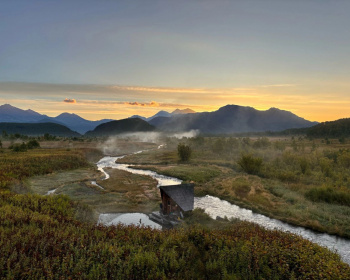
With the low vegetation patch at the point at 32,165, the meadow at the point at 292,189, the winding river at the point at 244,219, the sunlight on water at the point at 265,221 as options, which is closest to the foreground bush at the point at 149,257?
the winding river at the point at 244,219

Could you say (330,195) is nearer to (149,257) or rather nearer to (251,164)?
(251,164)

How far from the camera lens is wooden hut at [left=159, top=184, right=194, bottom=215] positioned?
28828 millimetres

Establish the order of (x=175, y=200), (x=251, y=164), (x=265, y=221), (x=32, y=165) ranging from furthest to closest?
(x=251, y=164) < (x=32, y=165) < (x=265, y=221) < (x=175, y=200)

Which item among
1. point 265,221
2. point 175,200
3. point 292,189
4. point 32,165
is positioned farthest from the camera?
point 32,165

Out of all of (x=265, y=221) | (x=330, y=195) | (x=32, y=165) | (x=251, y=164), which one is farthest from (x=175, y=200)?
(x=32, y=165)

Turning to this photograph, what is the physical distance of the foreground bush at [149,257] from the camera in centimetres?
1020

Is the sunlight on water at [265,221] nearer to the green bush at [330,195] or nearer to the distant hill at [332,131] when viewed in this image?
the green bush at [330,195]

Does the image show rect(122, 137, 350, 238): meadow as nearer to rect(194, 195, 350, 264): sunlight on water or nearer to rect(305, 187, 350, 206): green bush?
rect(305, 187, 350, 206): green bush

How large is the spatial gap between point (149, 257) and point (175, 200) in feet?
57.4

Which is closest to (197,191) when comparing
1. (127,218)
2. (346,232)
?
(127,218)

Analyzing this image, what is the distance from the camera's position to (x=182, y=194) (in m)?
29.9

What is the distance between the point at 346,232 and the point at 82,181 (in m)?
48.4

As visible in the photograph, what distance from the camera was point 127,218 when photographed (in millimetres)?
30438

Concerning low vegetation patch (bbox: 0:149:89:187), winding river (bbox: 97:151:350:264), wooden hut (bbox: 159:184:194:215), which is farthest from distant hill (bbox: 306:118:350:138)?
wooden hut (bbox: 159:184:194:215)
